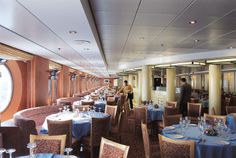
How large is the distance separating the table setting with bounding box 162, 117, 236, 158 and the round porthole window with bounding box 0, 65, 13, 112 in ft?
20.4

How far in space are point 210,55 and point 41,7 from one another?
22.3ft

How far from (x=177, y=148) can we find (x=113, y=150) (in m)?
0.86

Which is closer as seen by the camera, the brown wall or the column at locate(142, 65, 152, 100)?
the brown wall

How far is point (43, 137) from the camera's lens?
2.96 m

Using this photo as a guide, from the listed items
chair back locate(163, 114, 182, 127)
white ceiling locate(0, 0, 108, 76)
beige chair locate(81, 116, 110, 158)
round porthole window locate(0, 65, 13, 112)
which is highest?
white ceiling locate(0, 0, 108, 76)

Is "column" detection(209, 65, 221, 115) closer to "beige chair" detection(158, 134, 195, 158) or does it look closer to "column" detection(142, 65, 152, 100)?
"column" detection(142, 65, 152, 100)

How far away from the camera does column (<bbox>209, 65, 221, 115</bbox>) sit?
10.0 metres

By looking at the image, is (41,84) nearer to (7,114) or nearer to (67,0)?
(7,114)

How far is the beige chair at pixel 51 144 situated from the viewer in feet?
9.55

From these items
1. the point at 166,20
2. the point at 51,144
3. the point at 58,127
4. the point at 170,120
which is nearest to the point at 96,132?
the point at 58,127

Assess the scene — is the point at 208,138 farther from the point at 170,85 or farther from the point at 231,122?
the point at 170,85

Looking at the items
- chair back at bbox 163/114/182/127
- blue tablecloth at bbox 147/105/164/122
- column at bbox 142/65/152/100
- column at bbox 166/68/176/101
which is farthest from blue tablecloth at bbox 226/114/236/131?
column at bbox 166/68/176/101

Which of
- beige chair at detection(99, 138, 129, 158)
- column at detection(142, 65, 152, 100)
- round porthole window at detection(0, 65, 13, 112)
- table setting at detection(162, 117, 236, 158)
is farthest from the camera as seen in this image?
column at detection(142, 65, 152, 100)

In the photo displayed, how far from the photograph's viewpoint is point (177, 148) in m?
2.85
